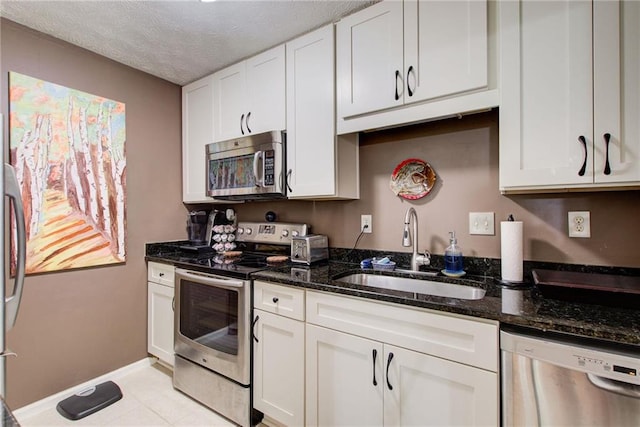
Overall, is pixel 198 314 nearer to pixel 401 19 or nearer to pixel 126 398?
pixel 126 398

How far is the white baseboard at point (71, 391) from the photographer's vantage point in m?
1.86

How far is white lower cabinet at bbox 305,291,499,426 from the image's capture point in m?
1.11

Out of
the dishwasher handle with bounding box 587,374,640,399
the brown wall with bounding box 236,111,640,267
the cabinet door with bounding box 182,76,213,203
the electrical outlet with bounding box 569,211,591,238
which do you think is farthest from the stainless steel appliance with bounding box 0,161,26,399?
the electrical outlet with bounding box 569,211,591,238

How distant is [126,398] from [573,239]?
278 cm

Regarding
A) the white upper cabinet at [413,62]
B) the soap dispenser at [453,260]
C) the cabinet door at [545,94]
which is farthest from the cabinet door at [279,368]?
the cabinet door at [545,94]

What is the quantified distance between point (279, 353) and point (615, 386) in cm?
132

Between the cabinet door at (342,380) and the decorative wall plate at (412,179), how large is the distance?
3.00 ft

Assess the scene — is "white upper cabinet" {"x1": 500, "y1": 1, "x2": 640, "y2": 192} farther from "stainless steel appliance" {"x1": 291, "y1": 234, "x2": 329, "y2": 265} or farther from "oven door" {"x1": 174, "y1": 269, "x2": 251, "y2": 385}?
"oven door" {"x1": 174, "y1": 269, "x2": 251, "y2": 385}

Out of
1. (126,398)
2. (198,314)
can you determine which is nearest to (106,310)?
(126,398)

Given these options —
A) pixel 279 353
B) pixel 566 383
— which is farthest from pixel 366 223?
pixel 566 383

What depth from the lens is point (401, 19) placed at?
5.16 ft

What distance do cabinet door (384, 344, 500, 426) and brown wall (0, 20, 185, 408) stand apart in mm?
2048

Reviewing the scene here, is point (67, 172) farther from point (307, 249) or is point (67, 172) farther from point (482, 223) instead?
point (482, 223)

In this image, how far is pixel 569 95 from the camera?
120 centimetres
